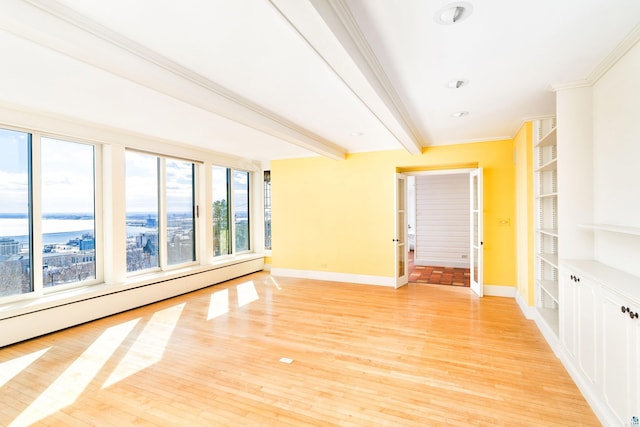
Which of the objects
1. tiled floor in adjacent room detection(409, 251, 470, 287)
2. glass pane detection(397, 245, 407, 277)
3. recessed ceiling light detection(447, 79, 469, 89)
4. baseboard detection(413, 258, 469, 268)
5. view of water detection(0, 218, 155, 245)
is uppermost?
recessed ceiling light detection(447, 79, 469, 89)

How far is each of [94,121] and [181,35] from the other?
9.22ft

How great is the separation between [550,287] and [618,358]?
2054 mm

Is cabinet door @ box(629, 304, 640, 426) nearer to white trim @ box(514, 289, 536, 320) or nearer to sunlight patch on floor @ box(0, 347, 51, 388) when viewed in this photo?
white trim @ box(514, 289, 536, 320)

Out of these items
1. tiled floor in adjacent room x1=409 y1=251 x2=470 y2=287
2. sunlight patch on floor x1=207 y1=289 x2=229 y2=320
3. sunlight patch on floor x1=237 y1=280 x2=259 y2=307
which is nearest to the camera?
sunlight patch on floor x1=207 y1=289 x2=229 y2=320

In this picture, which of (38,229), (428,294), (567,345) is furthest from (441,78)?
(38,229)

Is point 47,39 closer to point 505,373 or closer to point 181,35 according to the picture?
point 181,35

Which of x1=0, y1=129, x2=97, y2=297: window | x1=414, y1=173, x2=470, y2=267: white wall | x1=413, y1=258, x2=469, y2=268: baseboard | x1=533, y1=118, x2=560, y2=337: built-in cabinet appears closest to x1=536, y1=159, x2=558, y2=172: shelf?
x1=533, y1=118, x2=560, y2=337: built-in cabinet

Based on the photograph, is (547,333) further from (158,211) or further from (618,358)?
(158,211)

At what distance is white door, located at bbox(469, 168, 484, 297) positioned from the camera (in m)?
A: 5.03

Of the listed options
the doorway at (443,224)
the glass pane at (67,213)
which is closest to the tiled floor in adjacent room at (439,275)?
the doorway at (443,224)

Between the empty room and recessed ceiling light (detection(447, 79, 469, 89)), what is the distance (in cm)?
4

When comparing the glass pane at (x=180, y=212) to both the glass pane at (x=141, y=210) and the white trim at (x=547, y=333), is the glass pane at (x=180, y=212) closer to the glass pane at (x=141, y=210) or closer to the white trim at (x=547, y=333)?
the glass pane at (x=141, y=210)

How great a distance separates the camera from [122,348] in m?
3.27

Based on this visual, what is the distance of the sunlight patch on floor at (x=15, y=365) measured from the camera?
8.87 ft
